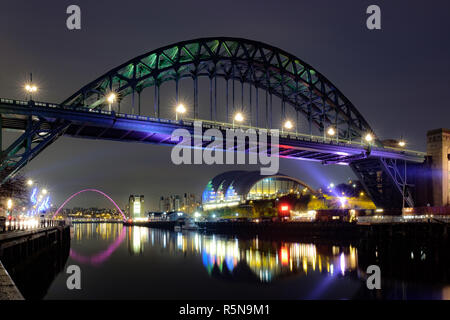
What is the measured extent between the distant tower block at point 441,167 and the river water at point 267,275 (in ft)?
75.0

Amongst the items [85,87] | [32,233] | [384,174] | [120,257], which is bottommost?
[120,257]

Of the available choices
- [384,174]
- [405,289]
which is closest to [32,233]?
[405,289]

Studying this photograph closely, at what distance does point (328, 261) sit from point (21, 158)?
978 inches

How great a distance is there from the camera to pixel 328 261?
33.5m

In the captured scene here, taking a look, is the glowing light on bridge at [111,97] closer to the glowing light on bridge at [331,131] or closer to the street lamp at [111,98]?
the street lamp at [111,98]

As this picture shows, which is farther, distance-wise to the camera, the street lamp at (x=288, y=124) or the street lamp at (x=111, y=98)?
the street lamp at (x=288, y=124)

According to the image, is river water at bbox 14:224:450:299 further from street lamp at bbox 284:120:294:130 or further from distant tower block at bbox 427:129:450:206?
distant tower block at bbox 427:129:450:206

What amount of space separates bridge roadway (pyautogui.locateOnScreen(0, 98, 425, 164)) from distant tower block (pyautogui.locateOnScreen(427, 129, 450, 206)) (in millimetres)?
2321

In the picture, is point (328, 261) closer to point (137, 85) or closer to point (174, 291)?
point (174, 291)

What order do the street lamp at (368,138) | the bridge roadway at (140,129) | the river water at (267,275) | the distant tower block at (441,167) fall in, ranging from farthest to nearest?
1. the street lamp at (368,138)
2. the distant tower block at (441,167)
3. the bridge roadway at (140,129)
4. the river water at (267,275)

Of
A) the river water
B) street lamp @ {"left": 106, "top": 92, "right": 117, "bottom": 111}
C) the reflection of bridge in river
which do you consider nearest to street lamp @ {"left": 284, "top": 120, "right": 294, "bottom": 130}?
the reflection of bridge in river

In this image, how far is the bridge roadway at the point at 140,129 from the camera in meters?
35.3

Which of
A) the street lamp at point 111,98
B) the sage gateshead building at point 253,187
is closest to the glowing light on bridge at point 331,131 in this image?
the street lamp at point 111,98

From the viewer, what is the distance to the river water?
2278 centimetres
